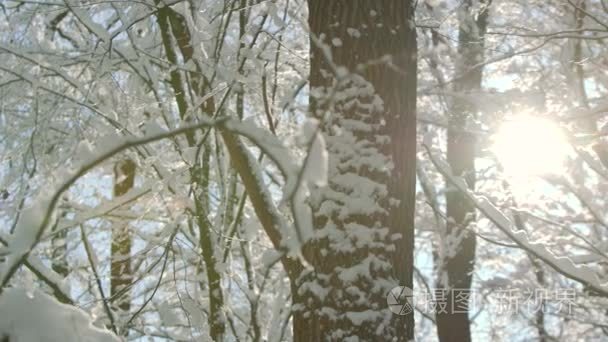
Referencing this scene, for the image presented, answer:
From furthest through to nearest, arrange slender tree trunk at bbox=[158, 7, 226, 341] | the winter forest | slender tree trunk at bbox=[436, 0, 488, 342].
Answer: slender tree trunk at bbox=[436, 0, 488, 342], slender tree trunk at bbox=[158, 7, 226, 341], the winter forest

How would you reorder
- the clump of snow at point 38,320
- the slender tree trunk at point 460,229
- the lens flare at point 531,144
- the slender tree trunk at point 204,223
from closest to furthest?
1. the clump of snow at point 38,320
2. the slender tree trunk at point 204,223
3. the lens flare at point 531,144
4. the slender tree trunk at point 460,229

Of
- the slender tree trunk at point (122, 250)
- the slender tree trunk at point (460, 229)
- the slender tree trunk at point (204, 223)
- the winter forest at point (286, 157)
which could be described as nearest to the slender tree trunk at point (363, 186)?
the winter forest at point (286, 157)

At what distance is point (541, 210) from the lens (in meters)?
6.54

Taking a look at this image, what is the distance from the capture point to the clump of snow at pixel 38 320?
1093 mm

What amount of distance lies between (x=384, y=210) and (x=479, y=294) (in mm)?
6205

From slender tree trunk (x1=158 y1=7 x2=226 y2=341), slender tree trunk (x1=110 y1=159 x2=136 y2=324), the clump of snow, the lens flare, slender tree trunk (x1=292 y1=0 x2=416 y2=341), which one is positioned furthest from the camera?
slender tree trunk (x1=110 y1=159 x2=136 y2=324)

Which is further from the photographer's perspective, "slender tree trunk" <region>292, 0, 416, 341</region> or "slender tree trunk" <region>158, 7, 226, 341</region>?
"slender tree trunk" <region>158, 7, 226, 341</region>

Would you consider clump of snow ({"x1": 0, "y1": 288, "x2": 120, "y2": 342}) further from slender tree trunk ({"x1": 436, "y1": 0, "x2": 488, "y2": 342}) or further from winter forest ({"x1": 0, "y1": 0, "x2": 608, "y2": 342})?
slender tree trunk ({"x1": 436, "y1": 0, "x2": 488, "y2": 342})

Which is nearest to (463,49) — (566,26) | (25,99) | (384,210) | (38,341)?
(566,26)

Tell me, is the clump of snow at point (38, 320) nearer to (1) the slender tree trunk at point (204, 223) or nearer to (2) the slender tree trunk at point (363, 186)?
(2) the slender tree trunk at point (363, 186)

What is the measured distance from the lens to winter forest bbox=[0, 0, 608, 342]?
1.47 m

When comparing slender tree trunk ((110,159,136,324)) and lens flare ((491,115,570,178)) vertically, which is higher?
lens flare ((491,115,570,178))

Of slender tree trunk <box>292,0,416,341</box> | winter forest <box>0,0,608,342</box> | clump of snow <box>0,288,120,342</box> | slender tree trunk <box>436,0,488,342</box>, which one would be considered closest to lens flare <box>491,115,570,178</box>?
winter forest <box>0,0,608,342</box>

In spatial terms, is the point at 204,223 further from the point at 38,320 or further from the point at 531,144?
the point at 531,144
